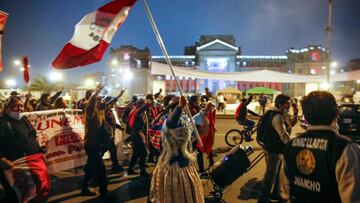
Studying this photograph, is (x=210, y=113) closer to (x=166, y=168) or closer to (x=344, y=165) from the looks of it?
(x=166, y=168)

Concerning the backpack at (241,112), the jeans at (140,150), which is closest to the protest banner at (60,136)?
the jeans at (140,150)

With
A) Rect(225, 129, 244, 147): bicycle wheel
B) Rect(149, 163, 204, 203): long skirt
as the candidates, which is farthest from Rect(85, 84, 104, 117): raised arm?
Rect(225, 129, 244, 147): bicycle wheel

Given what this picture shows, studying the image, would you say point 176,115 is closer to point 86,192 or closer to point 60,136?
point 86,192

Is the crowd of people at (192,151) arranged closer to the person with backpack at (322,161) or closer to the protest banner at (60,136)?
the person with backpack at (322,161)

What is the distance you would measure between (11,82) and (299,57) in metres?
74.0

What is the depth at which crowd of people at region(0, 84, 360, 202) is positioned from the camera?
7.66 ft

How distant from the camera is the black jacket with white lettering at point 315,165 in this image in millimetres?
2316

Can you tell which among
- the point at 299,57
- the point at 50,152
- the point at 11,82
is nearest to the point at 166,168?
the point at 50,152

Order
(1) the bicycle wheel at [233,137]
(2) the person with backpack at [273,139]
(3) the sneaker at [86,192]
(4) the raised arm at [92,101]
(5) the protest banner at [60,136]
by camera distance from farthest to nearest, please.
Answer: (1) the bicycle wheel at [233,137], (5) the protest banner at [60,136], (3) the sneaker at [86,192], (4) the raised arm at [92,101], (2) the person with backpack at [273,139]

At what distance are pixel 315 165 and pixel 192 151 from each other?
9.43 feet

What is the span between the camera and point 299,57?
92.0 m

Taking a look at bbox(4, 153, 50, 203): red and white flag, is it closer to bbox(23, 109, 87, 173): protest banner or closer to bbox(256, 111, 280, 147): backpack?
bbox(23, 109, 87, 173): protest banner

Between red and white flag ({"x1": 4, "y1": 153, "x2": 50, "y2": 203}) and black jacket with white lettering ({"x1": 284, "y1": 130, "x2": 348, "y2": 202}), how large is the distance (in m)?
3.60

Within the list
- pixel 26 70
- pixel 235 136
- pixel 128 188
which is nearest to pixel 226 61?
pixel 235 136
